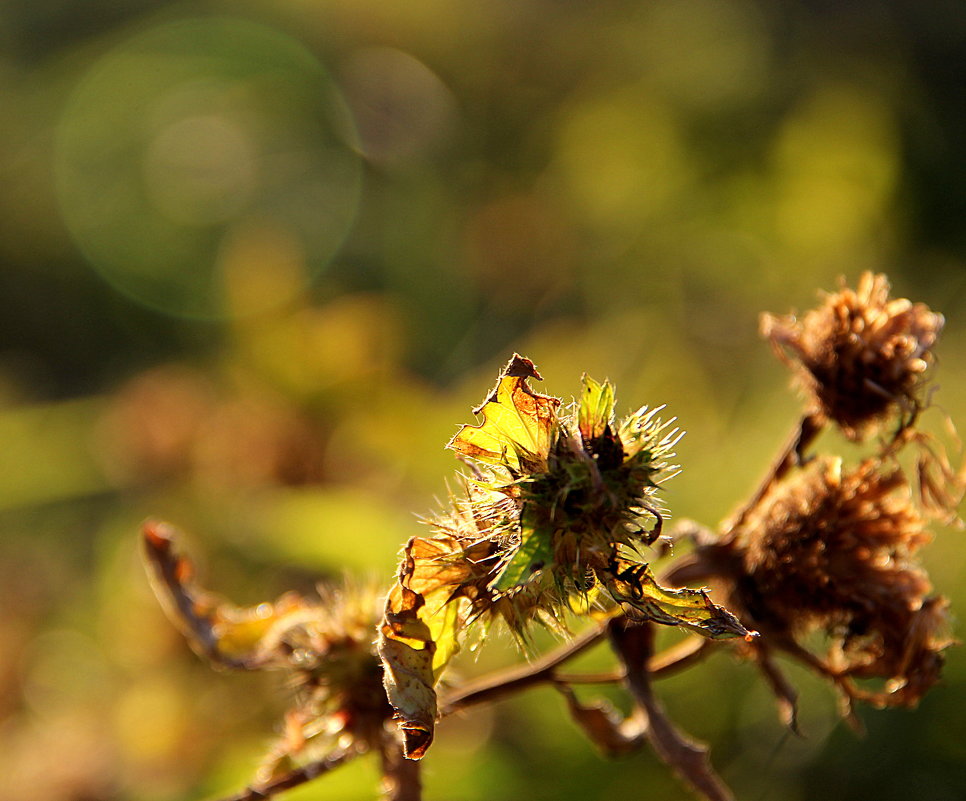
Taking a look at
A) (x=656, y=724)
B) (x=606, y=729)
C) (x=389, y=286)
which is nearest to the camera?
(x=656, y=724)

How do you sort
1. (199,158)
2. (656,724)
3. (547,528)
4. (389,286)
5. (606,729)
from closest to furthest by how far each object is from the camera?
1. (547,528)
2. (656,724)
3. (606,729)
4. (389,286)
5. (199,158)

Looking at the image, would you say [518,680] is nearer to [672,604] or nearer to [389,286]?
[672,604]

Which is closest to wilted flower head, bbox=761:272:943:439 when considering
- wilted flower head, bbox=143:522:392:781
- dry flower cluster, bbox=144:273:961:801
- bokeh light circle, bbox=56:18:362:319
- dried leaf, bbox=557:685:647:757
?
dry flower cluster, bbox=144:273:961:801

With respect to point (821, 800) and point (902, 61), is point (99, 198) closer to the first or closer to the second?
point (902, 61)

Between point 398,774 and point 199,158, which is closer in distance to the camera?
point 398,774

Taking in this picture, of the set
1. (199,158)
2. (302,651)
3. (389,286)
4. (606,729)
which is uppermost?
(199,158)

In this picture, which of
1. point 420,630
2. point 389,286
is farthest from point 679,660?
point 389,286

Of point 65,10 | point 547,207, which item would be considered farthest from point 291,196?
point 65,10
